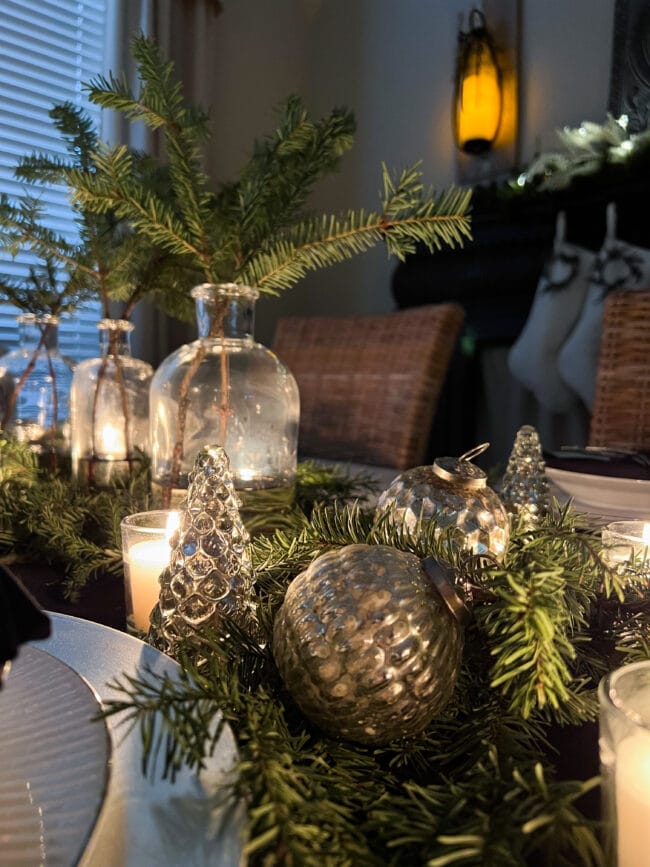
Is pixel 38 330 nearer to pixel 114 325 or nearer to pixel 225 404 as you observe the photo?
pixel 114 325

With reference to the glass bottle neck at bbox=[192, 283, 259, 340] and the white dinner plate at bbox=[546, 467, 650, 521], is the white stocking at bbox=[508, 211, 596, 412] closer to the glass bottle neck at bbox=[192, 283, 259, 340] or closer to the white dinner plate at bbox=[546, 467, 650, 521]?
the white dinner plate at bbox=[546, 467, 650, 521]

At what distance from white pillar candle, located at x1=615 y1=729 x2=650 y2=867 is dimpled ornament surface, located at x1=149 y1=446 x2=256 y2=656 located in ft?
0.62

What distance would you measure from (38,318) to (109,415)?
181mm

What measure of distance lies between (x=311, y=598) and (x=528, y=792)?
11 centimetres

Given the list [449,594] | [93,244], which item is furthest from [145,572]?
[93,244]

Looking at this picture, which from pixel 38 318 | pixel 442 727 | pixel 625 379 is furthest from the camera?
pixel 625 379

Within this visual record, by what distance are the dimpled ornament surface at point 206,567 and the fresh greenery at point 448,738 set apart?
1 cm

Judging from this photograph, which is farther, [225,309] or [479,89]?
[479,89]

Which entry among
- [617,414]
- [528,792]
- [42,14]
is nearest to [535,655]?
[528,792]

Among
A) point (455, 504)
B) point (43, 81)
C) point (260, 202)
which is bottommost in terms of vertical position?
point (455, 504)

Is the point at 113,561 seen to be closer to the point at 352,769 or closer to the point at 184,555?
the point at 184,555

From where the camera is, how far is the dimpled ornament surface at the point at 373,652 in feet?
0.86

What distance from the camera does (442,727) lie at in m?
0.29

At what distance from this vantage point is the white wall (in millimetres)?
2246
